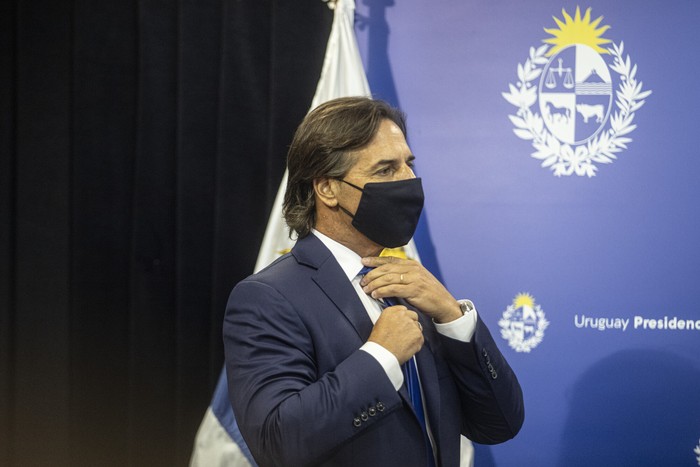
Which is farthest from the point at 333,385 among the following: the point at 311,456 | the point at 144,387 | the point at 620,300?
the point at 620,300

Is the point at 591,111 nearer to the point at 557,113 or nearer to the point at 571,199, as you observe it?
the point at 557,113

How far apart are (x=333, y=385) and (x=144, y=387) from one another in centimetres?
174

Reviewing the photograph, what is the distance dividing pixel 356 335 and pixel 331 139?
0.43m

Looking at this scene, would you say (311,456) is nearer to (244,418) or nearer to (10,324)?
(244,418)

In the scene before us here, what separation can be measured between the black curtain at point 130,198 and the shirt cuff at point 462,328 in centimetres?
150

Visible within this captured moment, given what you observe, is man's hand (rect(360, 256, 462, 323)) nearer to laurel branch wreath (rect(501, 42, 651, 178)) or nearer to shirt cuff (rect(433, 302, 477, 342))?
shirt cuff (rect(433, 302, 477, 342))

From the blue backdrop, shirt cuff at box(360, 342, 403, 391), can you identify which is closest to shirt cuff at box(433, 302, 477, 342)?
shirt cuff at box(360, 342, 403, 391)

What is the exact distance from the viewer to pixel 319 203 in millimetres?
1530

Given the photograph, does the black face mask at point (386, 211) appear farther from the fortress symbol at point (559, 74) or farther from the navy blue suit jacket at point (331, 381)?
the fortress symbol at point (559, 74)

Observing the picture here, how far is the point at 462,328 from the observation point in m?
1.37

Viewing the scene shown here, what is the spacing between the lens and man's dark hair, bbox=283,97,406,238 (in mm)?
1470

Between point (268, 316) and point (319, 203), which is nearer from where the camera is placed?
point (268, 316)

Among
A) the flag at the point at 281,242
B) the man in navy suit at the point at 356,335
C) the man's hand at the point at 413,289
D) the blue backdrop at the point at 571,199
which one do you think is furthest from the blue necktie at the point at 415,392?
the blue backdrop at the point at 571,199

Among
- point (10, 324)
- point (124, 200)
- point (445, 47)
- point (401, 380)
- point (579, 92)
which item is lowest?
point (10, 324)
